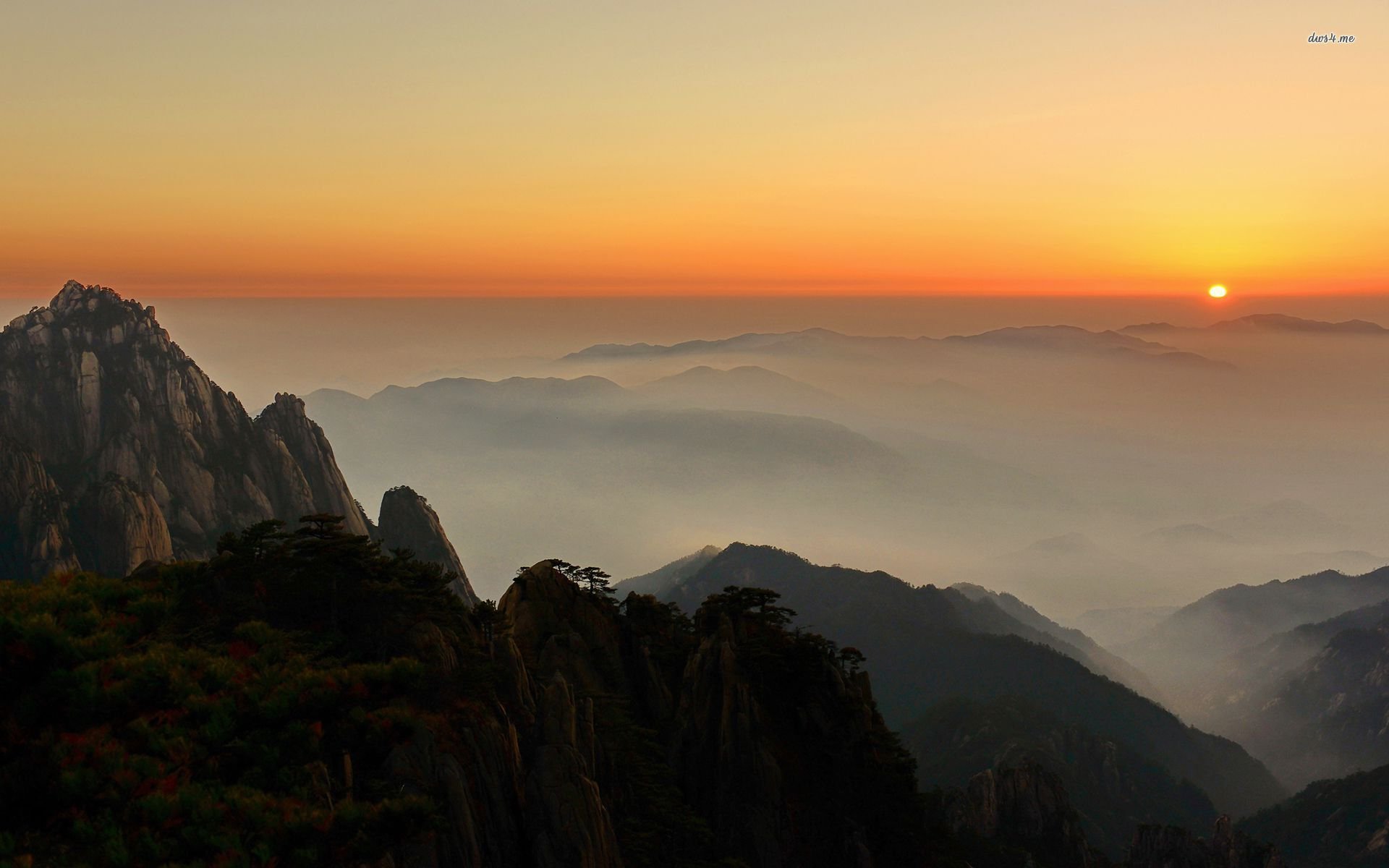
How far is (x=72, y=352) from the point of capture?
17288cm

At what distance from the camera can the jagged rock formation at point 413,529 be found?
179 metres

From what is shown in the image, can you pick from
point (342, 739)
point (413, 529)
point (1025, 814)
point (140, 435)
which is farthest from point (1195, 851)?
point (140, 435)

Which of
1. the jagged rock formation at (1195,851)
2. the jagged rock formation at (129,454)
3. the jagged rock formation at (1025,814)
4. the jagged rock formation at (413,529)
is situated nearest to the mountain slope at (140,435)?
the jagged rock formation at (129,454)

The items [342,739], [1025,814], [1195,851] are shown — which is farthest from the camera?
[1025,814]

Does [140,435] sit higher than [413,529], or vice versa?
[140,435]

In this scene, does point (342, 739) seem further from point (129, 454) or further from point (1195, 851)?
point (129, 454)

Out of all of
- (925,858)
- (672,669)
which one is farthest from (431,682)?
(925,858)

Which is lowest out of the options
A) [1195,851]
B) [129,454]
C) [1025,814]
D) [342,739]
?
[1195,851]

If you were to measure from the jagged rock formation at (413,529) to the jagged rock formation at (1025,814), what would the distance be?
99819 mm

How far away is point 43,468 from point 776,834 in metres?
153

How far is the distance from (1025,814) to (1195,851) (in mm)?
24409

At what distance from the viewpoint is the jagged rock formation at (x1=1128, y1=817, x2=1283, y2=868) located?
125750 mm

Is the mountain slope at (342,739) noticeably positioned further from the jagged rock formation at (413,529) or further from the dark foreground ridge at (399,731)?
the jagged rock formation at (413,529)

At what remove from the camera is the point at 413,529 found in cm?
18150
